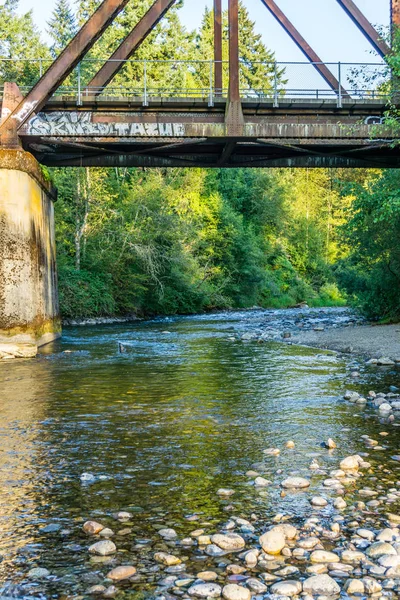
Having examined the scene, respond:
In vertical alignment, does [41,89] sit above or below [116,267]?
above

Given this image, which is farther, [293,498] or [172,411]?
[172,411]

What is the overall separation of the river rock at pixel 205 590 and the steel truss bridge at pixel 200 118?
1639cm

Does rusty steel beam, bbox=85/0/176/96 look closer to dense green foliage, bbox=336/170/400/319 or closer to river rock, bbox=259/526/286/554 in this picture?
dense green foliage, bbox=336/170/400/319

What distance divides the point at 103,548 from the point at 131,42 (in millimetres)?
20850

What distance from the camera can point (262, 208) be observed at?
5853 cm

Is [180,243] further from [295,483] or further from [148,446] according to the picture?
[295,483]

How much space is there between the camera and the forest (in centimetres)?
2528

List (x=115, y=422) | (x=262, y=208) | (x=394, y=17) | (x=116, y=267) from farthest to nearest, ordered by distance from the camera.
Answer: (x=262, y=208) → (x=116, y=267) → (x=394, y=17) → (x=115, y=422)

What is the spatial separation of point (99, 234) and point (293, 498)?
97.6 ft

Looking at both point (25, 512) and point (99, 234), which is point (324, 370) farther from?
point (99, 234)

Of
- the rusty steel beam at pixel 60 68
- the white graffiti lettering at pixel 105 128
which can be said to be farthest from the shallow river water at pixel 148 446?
the white graffiti lettering at pixel 105 128

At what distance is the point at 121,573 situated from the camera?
4098mm

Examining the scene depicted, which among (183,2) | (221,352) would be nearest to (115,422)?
(221,352)

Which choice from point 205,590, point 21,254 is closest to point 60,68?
point 21,254
